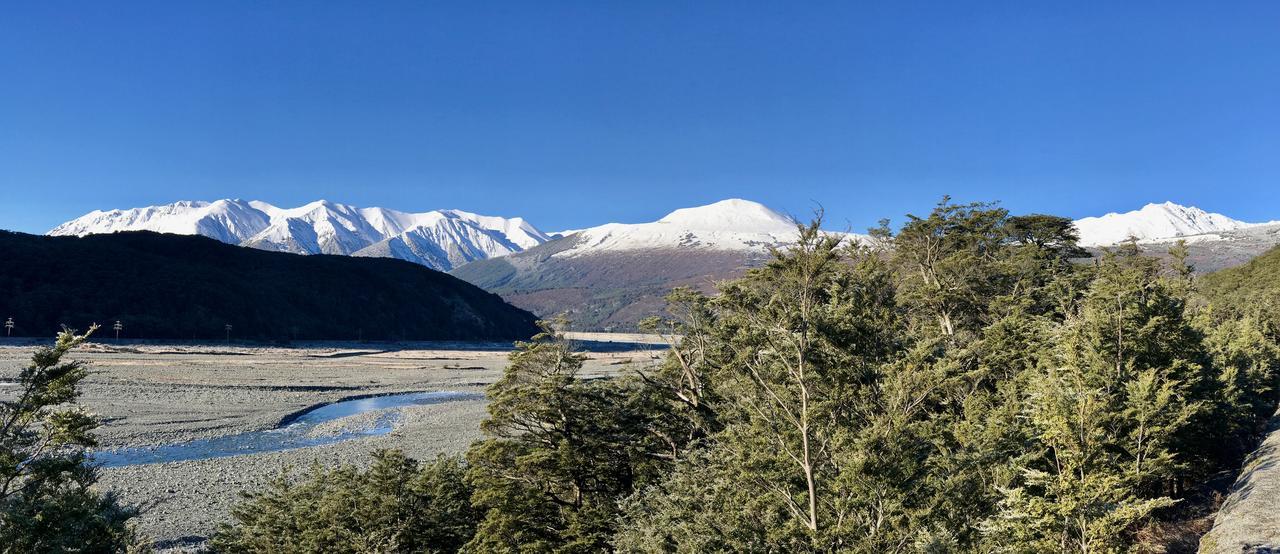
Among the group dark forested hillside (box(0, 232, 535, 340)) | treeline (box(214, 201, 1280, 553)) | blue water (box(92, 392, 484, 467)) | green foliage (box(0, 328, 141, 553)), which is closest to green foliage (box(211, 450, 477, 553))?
treeline (box(214, 201, 1280, 553))

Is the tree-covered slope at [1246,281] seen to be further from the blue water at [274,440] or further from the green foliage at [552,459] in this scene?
the blue water at [274,440]

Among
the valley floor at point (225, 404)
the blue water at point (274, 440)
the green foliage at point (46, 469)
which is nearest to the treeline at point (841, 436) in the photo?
the valley floor at point (225, 404)

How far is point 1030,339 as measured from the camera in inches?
1073

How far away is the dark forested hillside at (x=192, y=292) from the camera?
13062cm

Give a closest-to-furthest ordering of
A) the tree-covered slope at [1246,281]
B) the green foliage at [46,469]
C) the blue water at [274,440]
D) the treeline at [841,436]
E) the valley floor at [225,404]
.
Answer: the green foliage at [46,469] < the treeline at [841,436] < the valley floor at [225,404] < the blue water at [274,440] < the tree-covered slope at [1246,281]

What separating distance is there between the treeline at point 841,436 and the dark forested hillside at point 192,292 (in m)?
138

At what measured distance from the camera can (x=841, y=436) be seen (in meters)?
14.2

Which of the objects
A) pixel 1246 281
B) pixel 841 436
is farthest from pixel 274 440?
pixel 1246 281

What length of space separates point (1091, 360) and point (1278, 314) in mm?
65516

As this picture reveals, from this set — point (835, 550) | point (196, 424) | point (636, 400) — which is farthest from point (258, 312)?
point (835, 550)

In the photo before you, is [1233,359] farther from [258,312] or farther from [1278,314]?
[258,312]

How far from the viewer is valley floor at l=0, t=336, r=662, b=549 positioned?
32.4 metres

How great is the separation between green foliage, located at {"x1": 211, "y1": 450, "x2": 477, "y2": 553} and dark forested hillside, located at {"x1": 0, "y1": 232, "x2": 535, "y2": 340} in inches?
5244

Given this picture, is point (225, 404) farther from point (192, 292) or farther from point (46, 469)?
point (192, 292)
